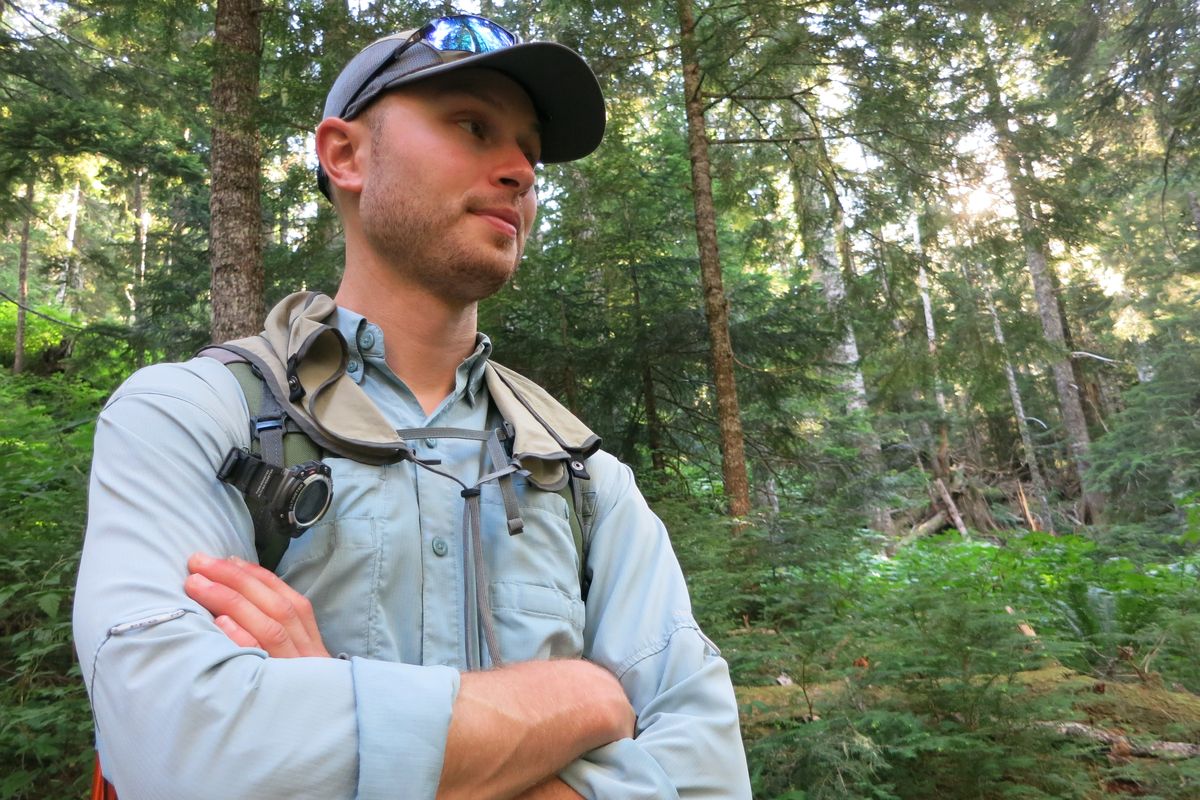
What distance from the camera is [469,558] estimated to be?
1614 millimetres

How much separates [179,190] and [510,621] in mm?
12865

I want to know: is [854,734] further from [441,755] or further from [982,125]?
[982,125]

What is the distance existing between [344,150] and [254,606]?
A: 3.97 ft

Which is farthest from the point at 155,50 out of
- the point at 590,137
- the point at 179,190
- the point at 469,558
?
the point at 469,558

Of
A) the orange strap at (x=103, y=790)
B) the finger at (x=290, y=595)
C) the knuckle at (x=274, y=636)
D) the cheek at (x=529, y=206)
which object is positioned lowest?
the orange strap at (x=103, y=790)

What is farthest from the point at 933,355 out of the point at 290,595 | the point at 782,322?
the point at 290,595

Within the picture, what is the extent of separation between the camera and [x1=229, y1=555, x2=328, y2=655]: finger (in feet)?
4.50

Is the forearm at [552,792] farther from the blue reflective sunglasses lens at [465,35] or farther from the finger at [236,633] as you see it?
the blue reflective sunglasses lens at [465,35]

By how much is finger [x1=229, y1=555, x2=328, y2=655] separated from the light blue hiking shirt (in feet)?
0.21

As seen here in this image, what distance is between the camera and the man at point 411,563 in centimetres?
119

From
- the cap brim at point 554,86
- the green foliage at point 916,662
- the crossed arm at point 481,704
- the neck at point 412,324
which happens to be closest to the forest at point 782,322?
the green foliage at point 916,662

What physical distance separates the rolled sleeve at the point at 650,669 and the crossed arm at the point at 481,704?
93 millimetres

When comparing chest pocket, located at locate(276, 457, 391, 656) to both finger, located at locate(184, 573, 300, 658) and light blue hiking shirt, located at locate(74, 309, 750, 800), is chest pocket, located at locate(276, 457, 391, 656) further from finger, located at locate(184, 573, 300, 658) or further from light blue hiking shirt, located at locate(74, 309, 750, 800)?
finger, located at locate(184, 573, 300, 658)

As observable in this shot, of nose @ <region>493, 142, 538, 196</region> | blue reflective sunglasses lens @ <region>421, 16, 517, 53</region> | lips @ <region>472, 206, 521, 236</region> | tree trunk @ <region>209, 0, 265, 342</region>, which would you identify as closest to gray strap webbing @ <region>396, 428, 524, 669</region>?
lips @ <region>472, 206, 521, 236</region>
